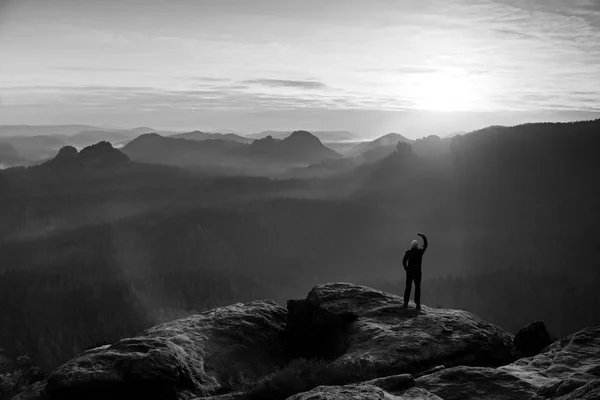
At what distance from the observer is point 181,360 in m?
27.9

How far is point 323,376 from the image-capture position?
71.2 ft

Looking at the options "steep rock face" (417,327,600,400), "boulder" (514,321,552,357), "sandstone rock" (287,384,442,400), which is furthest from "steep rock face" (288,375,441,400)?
"boulder" (514,321,552,357)

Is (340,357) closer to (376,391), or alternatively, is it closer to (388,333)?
(388,333)

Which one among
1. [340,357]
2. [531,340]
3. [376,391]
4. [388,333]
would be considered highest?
[376,391]

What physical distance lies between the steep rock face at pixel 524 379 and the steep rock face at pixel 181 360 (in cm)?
1312

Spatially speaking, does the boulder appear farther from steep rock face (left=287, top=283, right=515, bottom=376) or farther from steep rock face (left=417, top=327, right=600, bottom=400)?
steep rock face (left=417, top=327, right=600, bottom=400)

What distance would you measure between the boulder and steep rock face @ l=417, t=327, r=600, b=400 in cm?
823

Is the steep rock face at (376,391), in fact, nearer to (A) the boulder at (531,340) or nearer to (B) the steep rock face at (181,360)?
(B) the steep rock face at (181,360)

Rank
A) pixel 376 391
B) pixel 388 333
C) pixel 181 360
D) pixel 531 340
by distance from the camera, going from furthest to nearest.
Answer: pixel 531 340 → pixel 388 333 → pixel 181 360 → pixel 376 391

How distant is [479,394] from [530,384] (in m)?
2.61

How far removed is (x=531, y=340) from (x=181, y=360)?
24151mm

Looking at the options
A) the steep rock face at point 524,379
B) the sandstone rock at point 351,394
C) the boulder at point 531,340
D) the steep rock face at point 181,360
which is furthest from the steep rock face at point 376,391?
the boulder at point 531,340

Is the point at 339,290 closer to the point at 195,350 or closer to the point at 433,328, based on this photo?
the point at 433,328

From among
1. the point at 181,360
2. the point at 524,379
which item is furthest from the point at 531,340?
the point at 181,360
